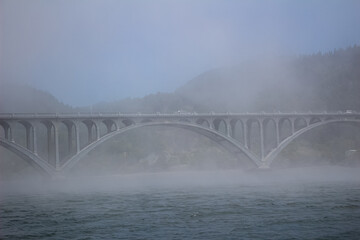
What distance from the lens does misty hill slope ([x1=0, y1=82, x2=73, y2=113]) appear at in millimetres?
55856

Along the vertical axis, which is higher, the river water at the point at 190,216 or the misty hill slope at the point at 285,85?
the misty hill slope at the point at 285,85

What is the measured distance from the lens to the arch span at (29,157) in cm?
4928

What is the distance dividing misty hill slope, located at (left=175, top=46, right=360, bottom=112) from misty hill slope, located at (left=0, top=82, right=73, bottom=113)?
49.9m

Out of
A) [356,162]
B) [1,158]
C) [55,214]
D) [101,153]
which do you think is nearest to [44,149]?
[1,158]

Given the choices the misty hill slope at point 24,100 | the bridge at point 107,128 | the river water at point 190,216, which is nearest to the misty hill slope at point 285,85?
the bridge at point 107,128

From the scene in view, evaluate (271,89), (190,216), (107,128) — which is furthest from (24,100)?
(271,89)

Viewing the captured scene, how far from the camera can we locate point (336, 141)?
332ft

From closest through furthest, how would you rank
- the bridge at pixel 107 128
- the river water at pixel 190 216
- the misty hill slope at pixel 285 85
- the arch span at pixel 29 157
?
the river water at pixel 190 216 → the arch span at pixel 29 157 → the bridge at pixel 107 128 → the misty hill slope at pixel 285 85

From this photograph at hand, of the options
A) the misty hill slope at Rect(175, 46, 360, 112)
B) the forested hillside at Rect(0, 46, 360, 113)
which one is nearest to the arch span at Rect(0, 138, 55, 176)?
the forested hillside at Rect(0, 46, 360, 113)

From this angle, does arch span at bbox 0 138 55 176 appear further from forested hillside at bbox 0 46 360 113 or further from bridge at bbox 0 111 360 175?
forested hillside at bbox 0 46 360 113

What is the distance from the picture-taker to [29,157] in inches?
1983

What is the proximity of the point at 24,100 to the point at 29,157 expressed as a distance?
17.9m

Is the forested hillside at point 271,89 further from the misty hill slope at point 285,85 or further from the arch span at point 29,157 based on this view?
the arch span at point 29,157

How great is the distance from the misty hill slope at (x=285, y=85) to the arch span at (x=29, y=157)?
218 feet
